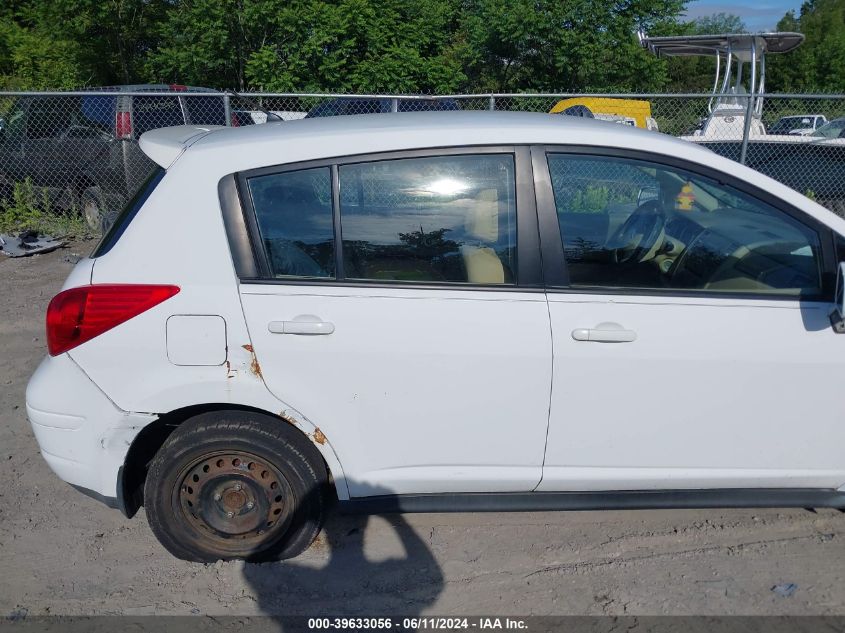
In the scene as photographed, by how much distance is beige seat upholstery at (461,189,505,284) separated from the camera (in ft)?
10.1

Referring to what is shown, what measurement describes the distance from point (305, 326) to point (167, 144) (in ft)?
3.22

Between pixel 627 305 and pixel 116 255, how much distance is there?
1997mm

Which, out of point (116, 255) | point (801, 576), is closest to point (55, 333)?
point (116, 255)

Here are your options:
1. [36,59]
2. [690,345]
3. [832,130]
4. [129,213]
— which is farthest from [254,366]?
[36,59]

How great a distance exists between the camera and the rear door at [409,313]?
117 inches

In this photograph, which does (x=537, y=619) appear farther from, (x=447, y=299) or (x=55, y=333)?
(x=55, y=333)

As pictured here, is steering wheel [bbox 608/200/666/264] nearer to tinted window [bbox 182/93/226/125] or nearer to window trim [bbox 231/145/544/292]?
window trim [bbox 231/145/544/292]

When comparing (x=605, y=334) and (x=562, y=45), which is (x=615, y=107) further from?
(x=605, y=334)

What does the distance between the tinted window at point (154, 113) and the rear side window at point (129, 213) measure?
6995mm

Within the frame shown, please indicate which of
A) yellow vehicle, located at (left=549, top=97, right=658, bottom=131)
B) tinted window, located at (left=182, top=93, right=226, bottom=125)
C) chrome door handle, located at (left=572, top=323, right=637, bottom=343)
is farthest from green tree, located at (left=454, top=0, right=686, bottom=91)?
chrome door handle, located at (left=572, top=323, right=637, bottom=343)

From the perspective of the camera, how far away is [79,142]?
392 inches

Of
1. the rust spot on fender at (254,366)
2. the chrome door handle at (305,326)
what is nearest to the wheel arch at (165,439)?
the rust spot on fender at (254,366)

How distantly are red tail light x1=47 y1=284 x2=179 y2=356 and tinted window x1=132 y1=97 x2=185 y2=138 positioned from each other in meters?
7.23

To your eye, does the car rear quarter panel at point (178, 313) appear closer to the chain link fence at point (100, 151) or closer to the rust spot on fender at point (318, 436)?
the rust spot on fender at point (318, 436)
